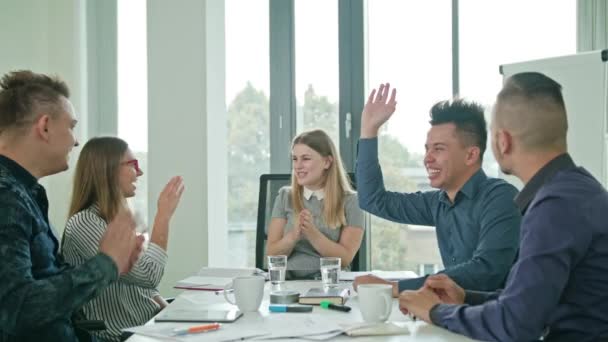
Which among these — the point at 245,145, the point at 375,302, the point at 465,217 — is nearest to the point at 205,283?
the point at 375,302

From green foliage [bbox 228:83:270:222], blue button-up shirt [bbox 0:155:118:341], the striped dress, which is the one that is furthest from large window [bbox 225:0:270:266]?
blue button-up shirt [bbox 0:155:118:341]

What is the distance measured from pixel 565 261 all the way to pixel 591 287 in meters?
0.11

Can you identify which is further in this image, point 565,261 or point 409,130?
point 409,130

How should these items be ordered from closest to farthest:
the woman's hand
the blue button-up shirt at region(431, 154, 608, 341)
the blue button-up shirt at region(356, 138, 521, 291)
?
the blue button-up shirt at region(431, 154, 608, 341), the blue button-up shirt at region(356, 138, 521, 291), the woman's hand

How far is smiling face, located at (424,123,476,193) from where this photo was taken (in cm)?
204

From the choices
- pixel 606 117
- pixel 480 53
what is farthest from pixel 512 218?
pixel 480 53

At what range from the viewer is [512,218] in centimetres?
185

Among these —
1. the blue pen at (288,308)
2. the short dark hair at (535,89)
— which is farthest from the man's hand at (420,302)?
the short dark hair at (535,89)

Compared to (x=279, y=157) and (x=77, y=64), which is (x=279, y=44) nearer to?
(x=279, y=157)

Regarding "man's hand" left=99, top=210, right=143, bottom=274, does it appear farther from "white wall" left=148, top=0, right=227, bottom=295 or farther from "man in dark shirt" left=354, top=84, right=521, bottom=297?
"white wall" left=148, top=0, right=227, bottom=295

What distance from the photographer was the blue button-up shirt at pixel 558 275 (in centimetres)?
117

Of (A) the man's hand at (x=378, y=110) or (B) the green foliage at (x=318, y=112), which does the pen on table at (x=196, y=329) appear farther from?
(B) the green foliage at (x=318, y=112)

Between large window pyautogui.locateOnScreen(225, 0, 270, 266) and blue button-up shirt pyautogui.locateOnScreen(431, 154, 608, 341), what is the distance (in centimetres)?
259

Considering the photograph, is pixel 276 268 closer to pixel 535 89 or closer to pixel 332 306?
pixel 332 306
